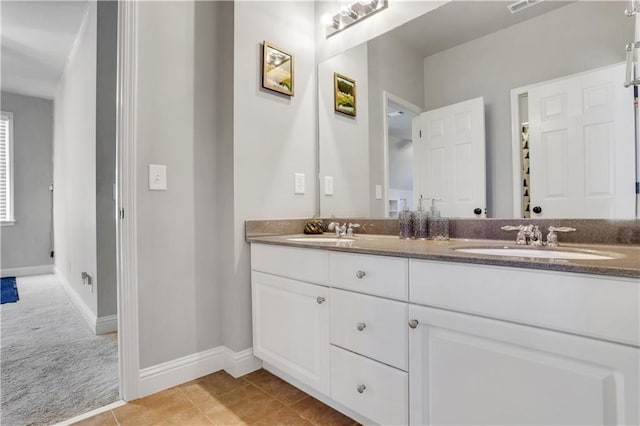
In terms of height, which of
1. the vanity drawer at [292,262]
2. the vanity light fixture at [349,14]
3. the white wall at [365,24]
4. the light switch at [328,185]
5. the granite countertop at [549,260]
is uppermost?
the vanity light fixture at [349,14]

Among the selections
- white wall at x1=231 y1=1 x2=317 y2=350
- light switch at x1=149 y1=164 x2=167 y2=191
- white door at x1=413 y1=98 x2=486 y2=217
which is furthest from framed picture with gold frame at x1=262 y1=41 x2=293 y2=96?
white door at x1=413 y1=98 x2=486 y2=217

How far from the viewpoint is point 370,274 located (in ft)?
3.94

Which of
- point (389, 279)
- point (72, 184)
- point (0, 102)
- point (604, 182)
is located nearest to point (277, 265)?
point (389, 279)

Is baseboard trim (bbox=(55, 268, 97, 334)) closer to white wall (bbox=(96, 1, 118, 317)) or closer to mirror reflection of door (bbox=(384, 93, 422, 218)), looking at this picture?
white wall (bbox=(96, 1, 118, 317))

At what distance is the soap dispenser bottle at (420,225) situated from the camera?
5.35 ft

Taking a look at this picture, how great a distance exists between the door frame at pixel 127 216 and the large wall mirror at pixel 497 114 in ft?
4.10

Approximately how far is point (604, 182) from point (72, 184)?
4224mm

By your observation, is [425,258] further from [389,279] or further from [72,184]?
[72,184]

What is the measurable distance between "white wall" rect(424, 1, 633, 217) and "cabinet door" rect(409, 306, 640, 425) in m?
0.73

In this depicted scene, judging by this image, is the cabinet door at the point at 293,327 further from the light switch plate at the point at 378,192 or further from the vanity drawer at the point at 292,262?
the light switch plate at the point at 378,192

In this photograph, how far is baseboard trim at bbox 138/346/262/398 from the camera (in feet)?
5.32

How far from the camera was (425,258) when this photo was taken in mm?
1036

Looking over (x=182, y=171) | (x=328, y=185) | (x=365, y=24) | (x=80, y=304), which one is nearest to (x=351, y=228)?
(x=328, y=185)

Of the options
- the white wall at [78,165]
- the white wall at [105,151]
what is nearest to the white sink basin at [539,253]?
the white wall at [105,151]
